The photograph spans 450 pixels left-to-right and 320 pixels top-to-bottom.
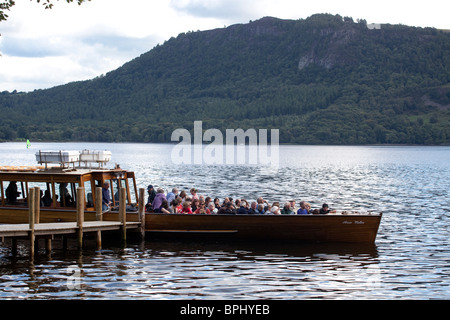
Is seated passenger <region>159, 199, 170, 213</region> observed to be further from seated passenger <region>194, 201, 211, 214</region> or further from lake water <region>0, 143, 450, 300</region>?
lake water <region>0, 143, 450, 300</region>

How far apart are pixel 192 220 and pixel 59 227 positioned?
17.9 feet

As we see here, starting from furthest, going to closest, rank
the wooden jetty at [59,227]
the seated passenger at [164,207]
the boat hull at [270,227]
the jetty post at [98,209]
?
the seated passenger at [164,207] < the boat hull at [270,227] < the jetty post at [98,209] < the wooden jetty at [59,227]

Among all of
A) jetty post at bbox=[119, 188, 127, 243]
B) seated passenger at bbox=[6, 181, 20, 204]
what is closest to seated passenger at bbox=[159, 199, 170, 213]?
jetty post at bbox=[119, 188, 127, 243]

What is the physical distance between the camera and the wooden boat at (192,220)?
25688 mm

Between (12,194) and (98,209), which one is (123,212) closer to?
(98,209)

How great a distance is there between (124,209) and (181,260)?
11.9ft

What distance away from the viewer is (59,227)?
23609 mm

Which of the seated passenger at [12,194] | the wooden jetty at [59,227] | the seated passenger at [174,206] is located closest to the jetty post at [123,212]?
the wooden jetty at [59,227]

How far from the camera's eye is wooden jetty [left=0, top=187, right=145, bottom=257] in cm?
2266

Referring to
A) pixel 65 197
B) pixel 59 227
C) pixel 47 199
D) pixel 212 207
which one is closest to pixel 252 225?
Result: pixel 212 207

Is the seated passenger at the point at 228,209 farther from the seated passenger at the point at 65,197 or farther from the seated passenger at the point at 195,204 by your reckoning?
the seated passenger at the point at 65,197

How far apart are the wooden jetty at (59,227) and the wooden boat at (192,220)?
760 millimetres

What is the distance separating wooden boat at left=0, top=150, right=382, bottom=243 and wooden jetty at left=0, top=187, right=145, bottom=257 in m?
0.76
